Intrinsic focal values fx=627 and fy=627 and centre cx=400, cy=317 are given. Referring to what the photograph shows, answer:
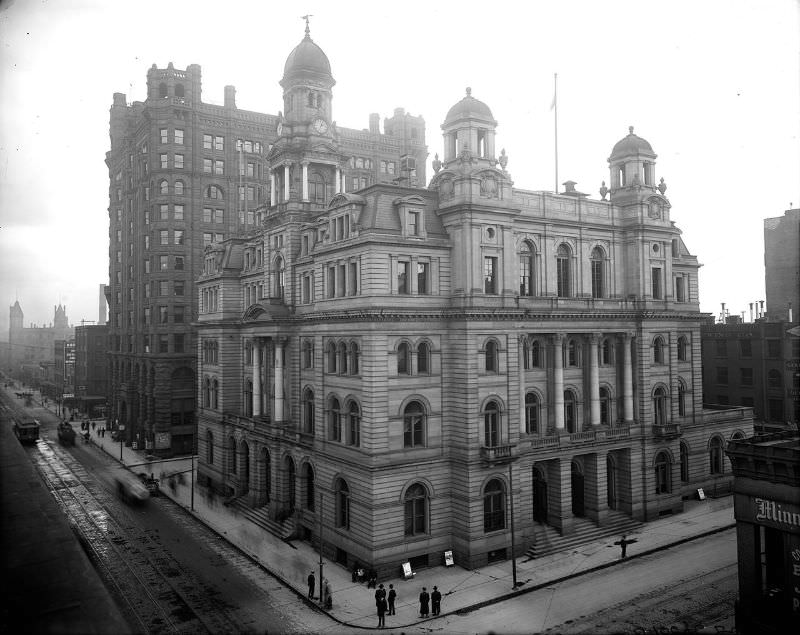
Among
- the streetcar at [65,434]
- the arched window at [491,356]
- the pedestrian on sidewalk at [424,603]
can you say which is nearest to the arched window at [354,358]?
the arched window at [491,356]

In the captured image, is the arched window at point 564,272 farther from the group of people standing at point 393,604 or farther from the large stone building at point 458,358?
the group of people standing at point 393,604

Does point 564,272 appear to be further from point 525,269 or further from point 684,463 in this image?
point 684,463

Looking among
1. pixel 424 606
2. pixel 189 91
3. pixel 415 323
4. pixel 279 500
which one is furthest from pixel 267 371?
pixel 189 91

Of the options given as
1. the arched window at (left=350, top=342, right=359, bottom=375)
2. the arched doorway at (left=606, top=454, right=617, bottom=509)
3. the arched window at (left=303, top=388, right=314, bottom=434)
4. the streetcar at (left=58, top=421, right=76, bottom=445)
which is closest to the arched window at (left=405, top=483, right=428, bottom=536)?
the arched window at (left=350, top=342, right=359, bottom=375)

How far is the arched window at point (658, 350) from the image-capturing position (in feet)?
169

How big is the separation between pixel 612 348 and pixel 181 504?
38.2m

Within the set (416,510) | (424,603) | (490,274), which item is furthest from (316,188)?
(424,603)

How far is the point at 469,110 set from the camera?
4284cm

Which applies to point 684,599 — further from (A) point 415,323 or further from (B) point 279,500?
(B) point 279,500

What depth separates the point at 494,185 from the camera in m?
42.5

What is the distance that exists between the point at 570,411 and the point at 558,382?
12.2ft

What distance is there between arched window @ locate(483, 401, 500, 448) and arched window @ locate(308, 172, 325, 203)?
24754 mm

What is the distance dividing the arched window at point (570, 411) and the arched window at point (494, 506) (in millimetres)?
9036

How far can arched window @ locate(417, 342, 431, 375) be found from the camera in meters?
40.8
